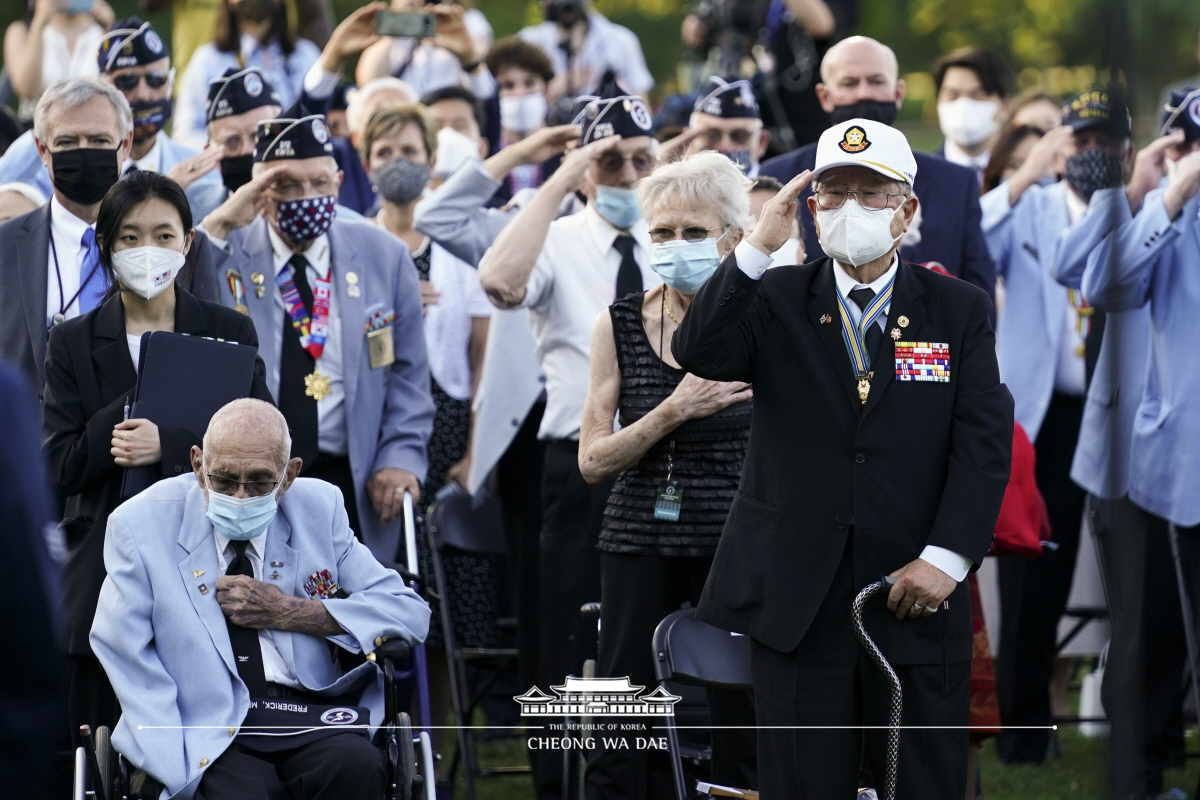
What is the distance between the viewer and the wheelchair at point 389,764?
417 cm

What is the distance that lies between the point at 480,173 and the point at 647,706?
7.80 ft

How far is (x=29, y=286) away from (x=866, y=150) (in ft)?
8.95

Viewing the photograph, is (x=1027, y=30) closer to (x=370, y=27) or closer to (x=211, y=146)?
(x=370, y=27)

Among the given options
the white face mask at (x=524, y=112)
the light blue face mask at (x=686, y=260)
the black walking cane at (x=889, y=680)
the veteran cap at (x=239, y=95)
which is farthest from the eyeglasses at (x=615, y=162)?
the white face mask at (x=524, y=112)

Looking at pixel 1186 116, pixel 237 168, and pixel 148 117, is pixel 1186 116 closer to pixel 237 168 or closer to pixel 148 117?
pixel 237 168

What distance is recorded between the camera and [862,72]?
623 cm

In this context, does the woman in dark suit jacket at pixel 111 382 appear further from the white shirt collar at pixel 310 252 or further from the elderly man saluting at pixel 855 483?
the elderly man saluting at pixel 855 483

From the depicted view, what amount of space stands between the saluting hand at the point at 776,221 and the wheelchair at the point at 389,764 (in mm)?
1552

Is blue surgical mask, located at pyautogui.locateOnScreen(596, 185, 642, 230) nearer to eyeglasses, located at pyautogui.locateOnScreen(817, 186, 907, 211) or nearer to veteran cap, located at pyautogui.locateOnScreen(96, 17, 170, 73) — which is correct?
eyeglasses, located at pyautogui.locateOnScreen(817, 186, 907, 211)

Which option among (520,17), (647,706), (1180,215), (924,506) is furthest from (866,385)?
(520,17)

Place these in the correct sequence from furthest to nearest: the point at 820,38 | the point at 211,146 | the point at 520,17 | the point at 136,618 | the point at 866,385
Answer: the point at 520,17 < the point at 820,38 < the point at 211,146 < the point at 136,618 < the point at 866,385

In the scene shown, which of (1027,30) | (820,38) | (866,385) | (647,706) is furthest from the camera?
(1027,30)

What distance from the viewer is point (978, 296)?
13.2ft

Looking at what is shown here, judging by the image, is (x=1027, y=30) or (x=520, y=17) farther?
(x=1027, y=30)
